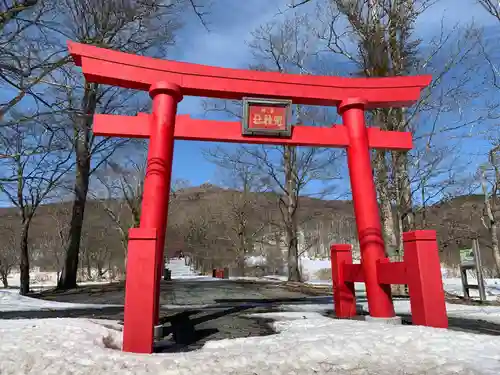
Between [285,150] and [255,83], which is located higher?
[285,150]

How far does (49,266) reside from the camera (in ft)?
198

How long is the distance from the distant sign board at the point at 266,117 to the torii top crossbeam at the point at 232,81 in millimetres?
232

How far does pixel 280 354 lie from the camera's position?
371 centimetres

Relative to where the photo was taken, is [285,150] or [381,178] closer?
[381,178]

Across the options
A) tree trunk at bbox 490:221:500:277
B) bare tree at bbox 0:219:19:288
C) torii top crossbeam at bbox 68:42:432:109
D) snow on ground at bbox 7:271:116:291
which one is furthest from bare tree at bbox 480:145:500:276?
bare tree at bbox 0:219:19:288

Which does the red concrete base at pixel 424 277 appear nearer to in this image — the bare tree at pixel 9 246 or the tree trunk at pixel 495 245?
the tree trunk at pixel 495 245

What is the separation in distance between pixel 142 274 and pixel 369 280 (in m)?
3.59

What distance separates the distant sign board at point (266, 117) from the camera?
6.45m

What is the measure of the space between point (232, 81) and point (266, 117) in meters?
0.91

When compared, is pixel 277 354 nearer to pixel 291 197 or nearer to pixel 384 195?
pixel 384 195

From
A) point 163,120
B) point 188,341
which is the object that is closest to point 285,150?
point 163,120

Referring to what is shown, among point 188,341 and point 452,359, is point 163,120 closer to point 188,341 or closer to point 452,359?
point 188,341

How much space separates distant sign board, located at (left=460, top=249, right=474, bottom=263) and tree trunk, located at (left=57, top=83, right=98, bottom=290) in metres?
14.6

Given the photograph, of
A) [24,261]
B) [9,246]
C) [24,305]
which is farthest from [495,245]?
[9,246]
